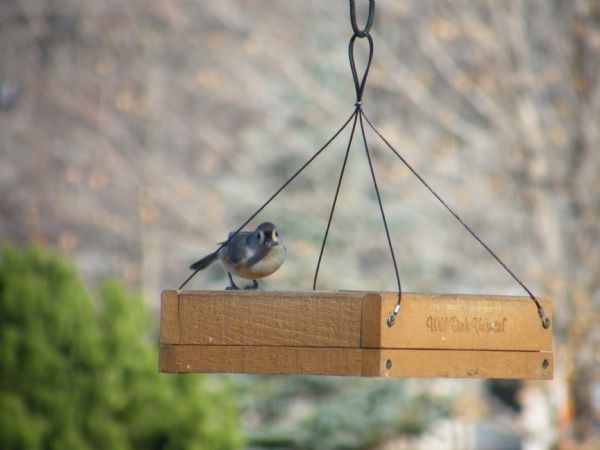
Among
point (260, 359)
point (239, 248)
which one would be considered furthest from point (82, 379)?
point (260, 359)

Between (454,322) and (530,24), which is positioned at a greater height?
(530,24)

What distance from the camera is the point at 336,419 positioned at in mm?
11359

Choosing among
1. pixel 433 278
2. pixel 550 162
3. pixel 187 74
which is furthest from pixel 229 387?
pixel 187 74

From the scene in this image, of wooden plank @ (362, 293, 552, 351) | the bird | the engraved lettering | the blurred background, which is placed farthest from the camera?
the blurred background

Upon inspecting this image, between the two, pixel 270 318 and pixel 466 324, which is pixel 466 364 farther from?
pixel 270 318

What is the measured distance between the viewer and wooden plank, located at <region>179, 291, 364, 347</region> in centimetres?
348

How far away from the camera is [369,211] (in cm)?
1098

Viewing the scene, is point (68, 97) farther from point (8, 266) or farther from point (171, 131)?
point (8, 266)

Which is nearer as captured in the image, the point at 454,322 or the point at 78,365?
the point at 454,322

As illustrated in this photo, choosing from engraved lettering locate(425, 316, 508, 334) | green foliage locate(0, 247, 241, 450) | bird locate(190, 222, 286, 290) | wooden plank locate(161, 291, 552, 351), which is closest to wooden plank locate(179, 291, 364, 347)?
wooden plank locate(161, 291, 552, 351)

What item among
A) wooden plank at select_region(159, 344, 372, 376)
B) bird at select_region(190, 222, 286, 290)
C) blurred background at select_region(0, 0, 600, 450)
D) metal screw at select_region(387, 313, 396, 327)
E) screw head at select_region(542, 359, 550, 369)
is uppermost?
blurred background at select_region(0, 0, 600, 450)

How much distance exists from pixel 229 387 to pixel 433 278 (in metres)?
2.23

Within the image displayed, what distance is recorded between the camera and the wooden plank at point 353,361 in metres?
3.45

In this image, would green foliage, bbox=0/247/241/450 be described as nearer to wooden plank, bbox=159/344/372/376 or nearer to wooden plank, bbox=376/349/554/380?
wooden plank, bbox=159/344/372/376
